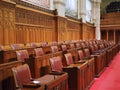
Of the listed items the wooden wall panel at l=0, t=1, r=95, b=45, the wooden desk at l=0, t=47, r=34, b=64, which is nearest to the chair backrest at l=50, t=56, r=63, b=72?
the wooden desk at l=0, t=47, r=34, b=64

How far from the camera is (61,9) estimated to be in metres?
13.8

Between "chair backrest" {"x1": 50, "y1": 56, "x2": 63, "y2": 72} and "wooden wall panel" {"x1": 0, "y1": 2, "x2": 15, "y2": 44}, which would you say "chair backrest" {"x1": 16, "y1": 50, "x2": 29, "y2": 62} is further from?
"wooden wall panel" {"x1": 0, "y1": 2, "x2": 15, "y2": 44}

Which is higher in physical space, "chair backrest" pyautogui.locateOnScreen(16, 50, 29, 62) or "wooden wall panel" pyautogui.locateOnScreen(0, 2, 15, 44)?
"wooden wall panel" pyautogui.locateOnScreen(0, 2, 15, 44)

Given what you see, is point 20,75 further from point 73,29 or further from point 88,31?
point 88,31

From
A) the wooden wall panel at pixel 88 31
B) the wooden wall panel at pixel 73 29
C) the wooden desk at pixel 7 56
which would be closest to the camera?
the wooden desk at pixel 7 56

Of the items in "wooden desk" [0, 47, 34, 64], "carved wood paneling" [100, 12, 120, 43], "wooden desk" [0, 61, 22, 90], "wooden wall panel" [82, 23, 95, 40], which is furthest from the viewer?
"carved wood paneling" [100, 12, 120, 43]

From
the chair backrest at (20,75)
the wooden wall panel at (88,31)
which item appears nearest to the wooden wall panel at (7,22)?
the chair backrest at (20,75)

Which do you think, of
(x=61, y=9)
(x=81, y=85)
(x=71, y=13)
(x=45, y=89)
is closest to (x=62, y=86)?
(x=45, y=89)

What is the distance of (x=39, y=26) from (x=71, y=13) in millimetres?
7977

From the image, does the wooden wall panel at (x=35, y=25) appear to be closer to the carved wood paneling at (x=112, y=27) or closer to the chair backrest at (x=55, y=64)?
the chair backrest at (x=55, y=64)

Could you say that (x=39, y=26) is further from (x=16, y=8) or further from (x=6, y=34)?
(x=6, y=34)

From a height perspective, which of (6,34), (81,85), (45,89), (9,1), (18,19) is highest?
(9,1)

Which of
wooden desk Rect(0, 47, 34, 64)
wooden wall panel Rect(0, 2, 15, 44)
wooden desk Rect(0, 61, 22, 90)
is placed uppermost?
wooden wall panel Rect(0, 2, 15, 44)

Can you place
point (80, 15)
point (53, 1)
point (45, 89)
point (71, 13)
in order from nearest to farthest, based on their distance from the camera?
point (45, 89)
point (53, 1)
point (71, 13)
point (80, 15)
